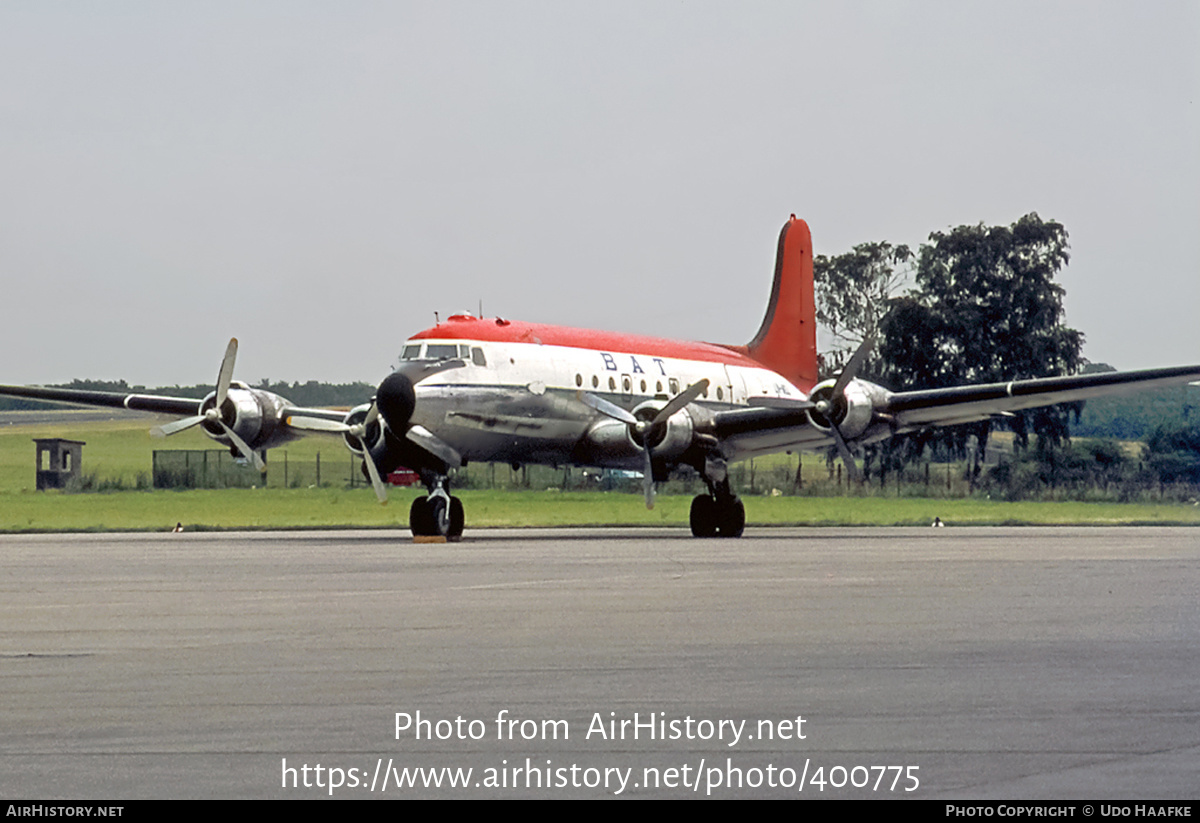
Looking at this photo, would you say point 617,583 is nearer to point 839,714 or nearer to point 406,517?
point 839,714

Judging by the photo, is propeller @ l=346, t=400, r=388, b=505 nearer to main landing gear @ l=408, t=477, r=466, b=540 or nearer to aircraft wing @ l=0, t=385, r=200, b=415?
main landing gear @ l=408, t=477, r=466, b=540

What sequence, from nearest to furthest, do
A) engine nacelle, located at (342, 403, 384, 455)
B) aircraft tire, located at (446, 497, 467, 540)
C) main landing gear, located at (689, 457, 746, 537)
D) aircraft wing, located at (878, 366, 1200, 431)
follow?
aircraft wing, located at (878, 366, 1200, 431) → aircraft tire, located at (446, 497, 467, 540) → engine nacelle, located at (342, 403, 384, 455) → main landing gear, located at (689, 457, 746, 537)

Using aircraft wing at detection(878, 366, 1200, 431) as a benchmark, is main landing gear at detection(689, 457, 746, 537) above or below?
below

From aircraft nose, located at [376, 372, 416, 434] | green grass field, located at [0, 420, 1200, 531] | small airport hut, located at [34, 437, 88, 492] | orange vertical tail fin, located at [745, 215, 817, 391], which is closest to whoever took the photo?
aircraft nose, located at [376, 372, 416, 434]

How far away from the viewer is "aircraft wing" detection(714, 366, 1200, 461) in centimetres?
3095

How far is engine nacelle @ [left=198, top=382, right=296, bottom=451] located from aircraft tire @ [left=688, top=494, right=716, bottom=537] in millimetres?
8710

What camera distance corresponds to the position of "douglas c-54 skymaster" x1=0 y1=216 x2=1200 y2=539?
30.1 meters

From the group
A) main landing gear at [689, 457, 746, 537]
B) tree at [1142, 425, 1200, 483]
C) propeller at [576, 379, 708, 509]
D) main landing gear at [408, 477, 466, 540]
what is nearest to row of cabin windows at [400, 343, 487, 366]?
main landing gear at [408, 477, 466, 540]

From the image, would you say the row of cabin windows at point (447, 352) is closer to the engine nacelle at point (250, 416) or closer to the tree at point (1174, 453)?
the engine nacelle at point (250, 416)

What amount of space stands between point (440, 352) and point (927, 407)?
9.81 meters

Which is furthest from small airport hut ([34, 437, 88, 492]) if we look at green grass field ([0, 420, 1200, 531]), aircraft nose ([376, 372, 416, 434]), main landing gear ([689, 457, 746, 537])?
aircraft nose ([376, 372, 416, 434])

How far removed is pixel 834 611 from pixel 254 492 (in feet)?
123

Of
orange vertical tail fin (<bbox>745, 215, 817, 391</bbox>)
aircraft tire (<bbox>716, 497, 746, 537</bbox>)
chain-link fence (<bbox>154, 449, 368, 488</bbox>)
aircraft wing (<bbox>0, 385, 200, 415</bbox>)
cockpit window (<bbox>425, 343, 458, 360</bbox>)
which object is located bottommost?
aircraft tire (<bbox>716, 497, 746, 537</bbox>)

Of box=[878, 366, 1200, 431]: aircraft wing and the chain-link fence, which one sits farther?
the chain-link fence
